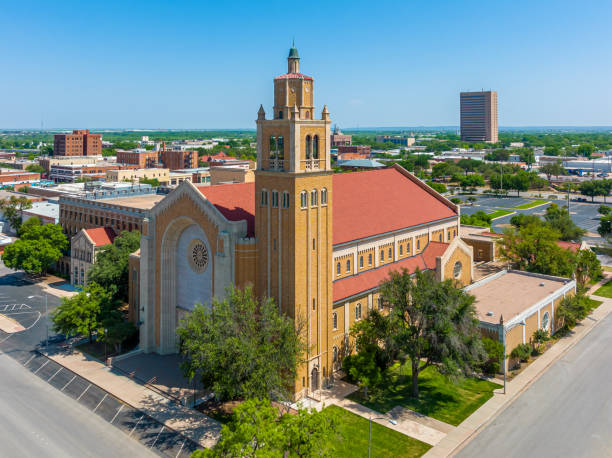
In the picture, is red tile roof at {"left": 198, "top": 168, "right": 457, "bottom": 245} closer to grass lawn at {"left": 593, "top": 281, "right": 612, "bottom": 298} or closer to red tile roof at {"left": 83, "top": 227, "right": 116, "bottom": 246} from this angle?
grass lawn at {"left": 593, "top": 281, "right": 612, "bottom": 298}

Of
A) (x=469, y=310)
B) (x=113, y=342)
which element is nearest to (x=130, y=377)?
(x=113, y=342)

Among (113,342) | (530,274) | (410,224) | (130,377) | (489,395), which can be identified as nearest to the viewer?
(489,395)

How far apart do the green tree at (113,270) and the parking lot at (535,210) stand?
266 ft

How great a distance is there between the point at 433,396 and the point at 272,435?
69.9 ft

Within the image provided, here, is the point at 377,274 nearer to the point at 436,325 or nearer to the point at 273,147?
the point at 436,325

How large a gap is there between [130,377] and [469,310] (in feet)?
99.9

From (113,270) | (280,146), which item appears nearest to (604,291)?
(280,146)

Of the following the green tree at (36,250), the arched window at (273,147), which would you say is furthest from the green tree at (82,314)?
the green tree at (36,250)

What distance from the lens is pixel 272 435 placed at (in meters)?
26.1

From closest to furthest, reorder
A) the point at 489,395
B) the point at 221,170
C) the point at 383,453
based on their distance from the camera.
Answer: the point at 383,453 → the point at 489,395 → the point at 221,170

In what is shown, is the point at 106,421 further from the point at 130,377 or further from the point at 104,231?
the point at 104,231

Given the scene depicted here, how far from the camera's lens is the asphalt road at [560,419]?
3556 cm

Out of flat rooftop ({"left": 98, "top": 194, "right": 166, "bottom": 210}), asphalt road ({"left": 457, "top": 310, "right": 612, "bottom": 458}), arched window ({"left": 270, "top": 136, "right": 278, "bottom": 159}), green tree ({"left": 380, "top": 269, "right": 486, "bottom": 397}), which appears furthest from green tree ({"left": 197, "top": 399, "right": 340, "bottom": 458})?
flat rooftop ({"left": 98, "top": 194, "right": 166, "bottom": 210})

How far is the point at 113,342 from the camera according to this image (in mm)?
51781
